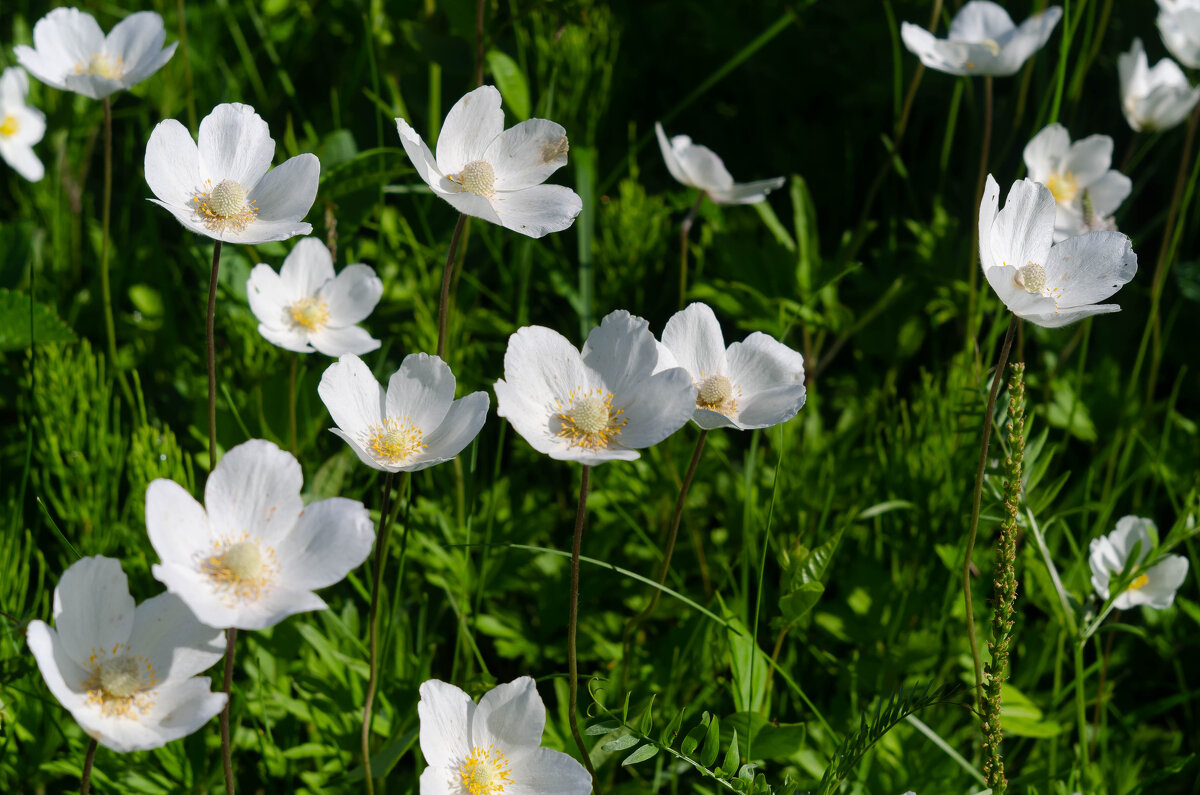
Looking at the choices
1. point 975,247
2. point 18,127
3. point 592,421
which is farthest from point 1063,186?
point 18,127

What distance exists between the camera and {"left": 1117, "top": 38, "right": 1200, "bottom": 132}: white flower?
2426 millimetres

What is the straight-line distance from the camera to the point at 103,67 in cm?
216

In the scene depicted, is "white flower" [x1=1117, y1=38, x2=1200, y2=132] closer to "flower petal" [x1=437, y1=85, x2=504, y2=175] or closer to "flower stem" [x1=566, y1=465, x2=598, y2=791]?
"flower petal" [x1=437, y1=85, x2=504, y2=175]

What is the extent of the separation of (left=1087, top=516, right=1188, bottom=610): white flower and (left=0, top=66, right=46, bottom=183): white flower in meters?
2.53

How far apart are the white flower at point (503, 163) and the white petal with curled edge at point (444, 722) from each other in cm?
67

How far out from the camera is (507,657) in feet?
6.78

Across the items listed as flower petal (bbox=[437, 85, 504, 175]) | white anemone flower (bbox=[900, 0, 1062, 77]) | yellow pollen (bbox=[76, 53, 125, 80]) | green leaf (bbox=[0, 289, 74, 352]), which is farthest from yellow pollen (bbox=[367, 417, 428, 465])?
white anemone flower (bbox=[900, 0, 1062, 77])

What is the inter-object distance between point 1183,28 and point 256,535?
2388mm

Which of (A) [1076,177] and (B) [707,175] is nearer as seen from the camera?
(B) [707,175]

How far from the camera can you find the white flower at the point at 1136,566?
185cm

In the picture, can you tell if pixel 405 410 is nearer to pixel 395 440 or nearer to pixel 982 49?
pixel 395 440

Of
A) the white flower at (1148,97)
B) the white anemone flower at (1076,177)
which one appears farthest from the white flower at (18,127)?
the white flower at (1148,97)

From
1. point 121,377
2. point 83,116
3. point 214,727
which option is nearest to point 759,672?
point 214,727

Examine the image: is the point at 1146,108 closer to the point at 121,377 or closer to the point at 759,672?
the point at 759,672
